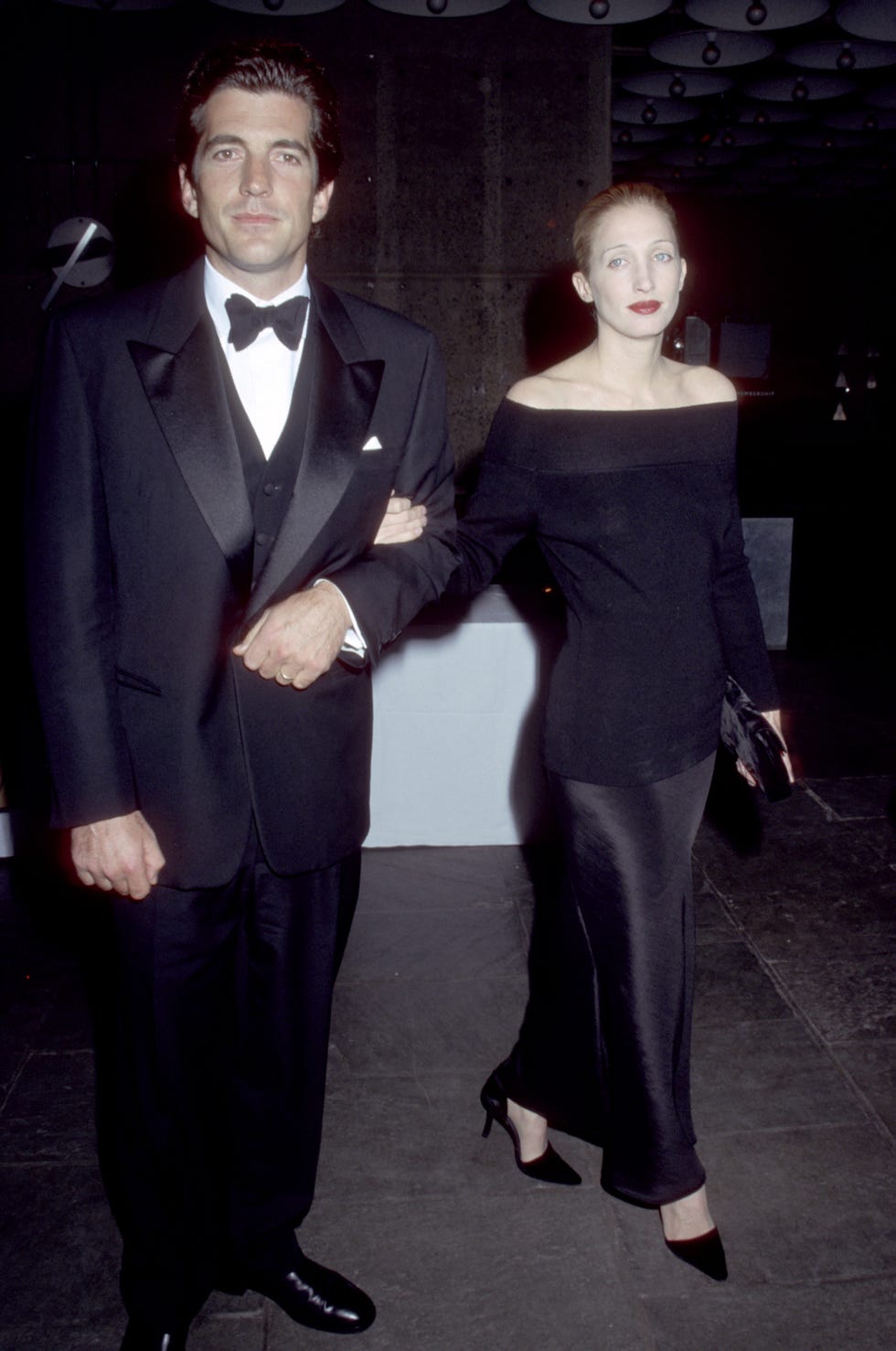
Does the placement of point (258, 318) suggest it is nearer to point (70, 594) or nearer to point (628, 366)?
point (70, 594)

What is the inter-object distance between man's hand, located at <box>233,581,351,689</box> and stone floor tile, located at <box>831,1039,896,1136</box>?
180 cm

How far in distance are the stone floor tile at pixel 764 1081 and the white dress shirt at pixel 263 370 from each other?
1548mm

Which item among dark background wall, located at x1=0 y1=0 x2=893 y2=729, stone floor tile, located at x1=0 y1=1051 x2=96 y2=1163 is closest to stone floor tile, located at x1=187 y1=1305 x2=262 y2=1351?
stone floor tile, located at x1=0 y1=1051 x2=96 y2=1163

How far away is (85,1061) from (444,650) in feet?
5.53

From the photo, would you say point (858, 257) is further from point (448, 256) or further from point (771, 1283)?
point (771, 1283)

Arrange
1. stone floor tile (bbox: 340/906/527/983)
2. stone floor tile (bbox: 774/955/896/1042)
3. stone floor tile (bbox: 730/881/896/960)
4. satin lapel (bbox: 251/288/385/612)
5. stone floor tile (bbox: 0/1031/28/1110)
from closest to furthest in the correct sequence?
satin lapel (bbox: 251/288/385/612)
stone floor tile (bbox: 0/1031/28/1110)
stone floor tile (bbox: 774/955/896/1042)
stone floor tile (bbox: 340/906/527/983)
stone floor tile (bbox: 730/881/896/960)

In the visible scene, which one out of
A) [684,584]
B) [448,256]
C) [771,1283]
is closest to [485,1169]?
[771,1283]

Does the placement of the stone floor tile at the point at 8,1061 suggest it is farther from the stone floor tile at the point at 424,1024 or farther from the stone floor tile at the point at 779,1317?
the stone floor tile at the point at 779,1317

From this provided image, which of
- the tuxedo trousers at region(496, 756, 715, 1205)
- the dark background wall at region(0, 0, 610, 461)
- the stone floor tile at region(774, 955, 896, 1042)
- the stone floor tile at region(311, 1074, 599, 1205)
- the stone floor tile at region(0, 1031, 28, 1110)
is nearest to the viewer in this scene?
the tuxedo trousers at region(496, 756, 715, 1205)

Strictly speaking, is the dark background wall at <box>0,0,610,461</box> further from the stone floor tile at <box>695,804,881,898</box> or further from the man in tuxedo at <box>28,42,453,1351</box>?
the man in tuxedo at <box>28,42,453,1351</box>

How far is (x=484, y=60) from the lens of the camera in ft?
23.0

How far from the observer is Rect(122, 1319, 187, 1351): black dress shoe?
69.7 inches

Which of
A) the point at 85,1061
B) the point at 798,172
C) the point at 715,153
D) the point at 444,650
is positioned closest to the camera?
the point at 85,1061

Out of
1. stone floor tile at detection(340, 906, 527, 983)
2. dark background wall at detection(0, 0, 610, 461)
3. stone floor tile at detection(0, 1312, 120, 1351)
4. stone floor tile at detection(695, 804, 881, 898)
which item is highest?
dark background wall at detection(0, 0, 610, 461)
